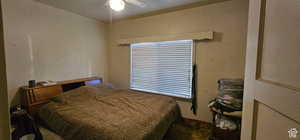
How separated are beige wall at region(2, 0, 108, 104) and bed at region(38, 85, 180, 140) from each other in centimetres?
65

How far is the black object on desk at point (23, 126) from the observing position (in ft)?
5.01

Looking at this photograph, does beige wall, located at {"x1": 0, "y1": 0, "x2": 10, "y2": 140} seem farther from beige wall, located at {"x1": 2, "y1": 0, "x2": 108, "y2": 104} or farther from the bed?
beige wall, located at {"x1": 2, "y1": 0, "x2": 108, "y2": 104}

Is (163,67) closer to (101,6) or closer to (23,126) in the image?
(101,6)

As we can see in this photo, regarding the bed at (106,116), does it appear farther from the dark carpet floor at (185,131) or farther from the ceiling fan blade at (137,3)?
the ceiling fan blade at (137,3)

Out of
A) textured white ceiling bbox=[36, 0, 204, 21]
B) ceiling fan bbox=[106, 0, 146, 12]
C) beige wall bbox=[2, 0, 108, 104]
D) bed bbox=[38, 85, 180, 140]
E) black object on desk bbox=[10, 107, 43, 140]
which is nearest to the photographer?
bed bbox=[38, 85, 180, 140]

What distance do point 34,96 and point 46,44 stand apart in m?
1.00

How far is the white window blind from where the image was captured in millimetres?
2643

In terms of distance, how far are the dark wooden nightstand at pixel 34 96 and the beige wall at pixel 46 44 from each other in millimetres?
210

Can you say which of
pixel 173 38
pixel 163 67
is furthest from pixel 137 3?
pixel 163 67

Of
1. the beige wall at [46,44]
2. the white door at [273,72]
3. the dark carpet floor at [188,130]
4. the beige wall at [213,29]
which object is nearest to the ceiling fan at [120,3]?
the beige wall at [213,29]

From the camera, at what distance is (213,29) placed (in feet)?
7.68

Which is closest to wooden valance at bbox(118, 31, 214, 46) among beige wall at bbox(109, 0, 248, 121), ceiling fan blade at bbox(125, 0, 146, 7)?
beige wall at bbox(109, 0, 248, 121)

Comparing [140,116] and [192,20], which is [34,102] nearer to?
[140,116]

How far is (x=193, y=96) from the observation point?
100 inches
